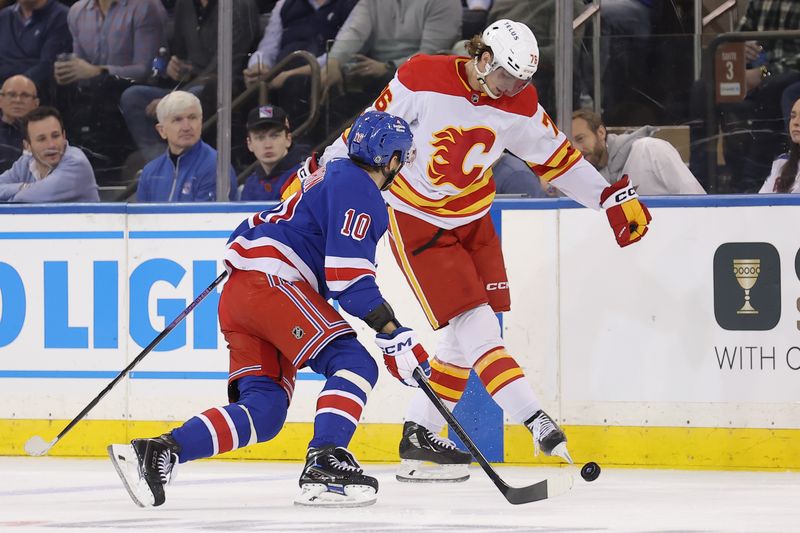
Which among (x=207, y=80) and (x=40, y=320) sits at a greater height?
(x=207, y=80)

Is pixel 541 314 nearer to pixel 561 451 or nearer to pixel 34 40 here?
pixel 561 451

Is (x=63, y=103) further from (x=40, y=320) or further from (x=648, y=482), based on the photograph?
(x=648, y=482)

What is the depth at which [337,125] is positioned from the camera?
5.52 m

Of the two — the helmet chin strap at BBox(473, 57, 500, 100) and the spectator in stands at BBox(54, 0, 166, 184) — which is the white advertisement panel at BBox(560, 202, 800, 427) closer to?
the helmet chin strap at BBox(473, 57, 500, 100)

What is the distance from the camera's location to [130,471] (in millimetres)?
3768

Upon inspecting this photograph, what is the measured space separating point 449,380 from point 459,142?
805 millimetres

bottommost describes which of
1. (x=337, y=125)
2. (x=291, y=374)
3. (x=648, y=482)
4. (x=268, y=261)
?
(x=648, y=482)

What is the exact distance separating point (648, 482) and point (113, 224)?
2.23m

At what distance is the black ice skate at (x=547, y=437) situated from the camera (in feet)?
14.6

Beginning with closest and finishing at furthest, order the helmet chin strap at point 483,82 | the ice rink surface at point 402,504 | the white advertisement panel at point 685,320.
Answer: the ice rink surface at point 402,504
the helmet chin strap at point 483,82
the white advertisement panel at point 685,320

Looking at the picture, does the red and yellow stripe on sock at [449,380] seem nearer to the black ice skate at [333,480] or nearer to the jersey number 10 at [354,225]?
the black ice skate at [333,480]

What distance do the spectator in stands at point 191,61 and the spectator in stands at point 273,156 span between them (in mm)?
223

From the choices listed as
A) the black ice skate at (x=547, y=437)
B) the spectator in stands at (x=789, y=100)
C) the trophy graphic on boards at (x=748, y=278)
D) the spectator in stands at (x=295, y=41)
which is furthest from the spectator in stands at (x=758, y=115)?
the spectator in stands at (x=295, y=41)

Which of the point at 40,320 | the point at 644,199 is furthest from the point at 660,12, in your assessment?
the point at 40,320
